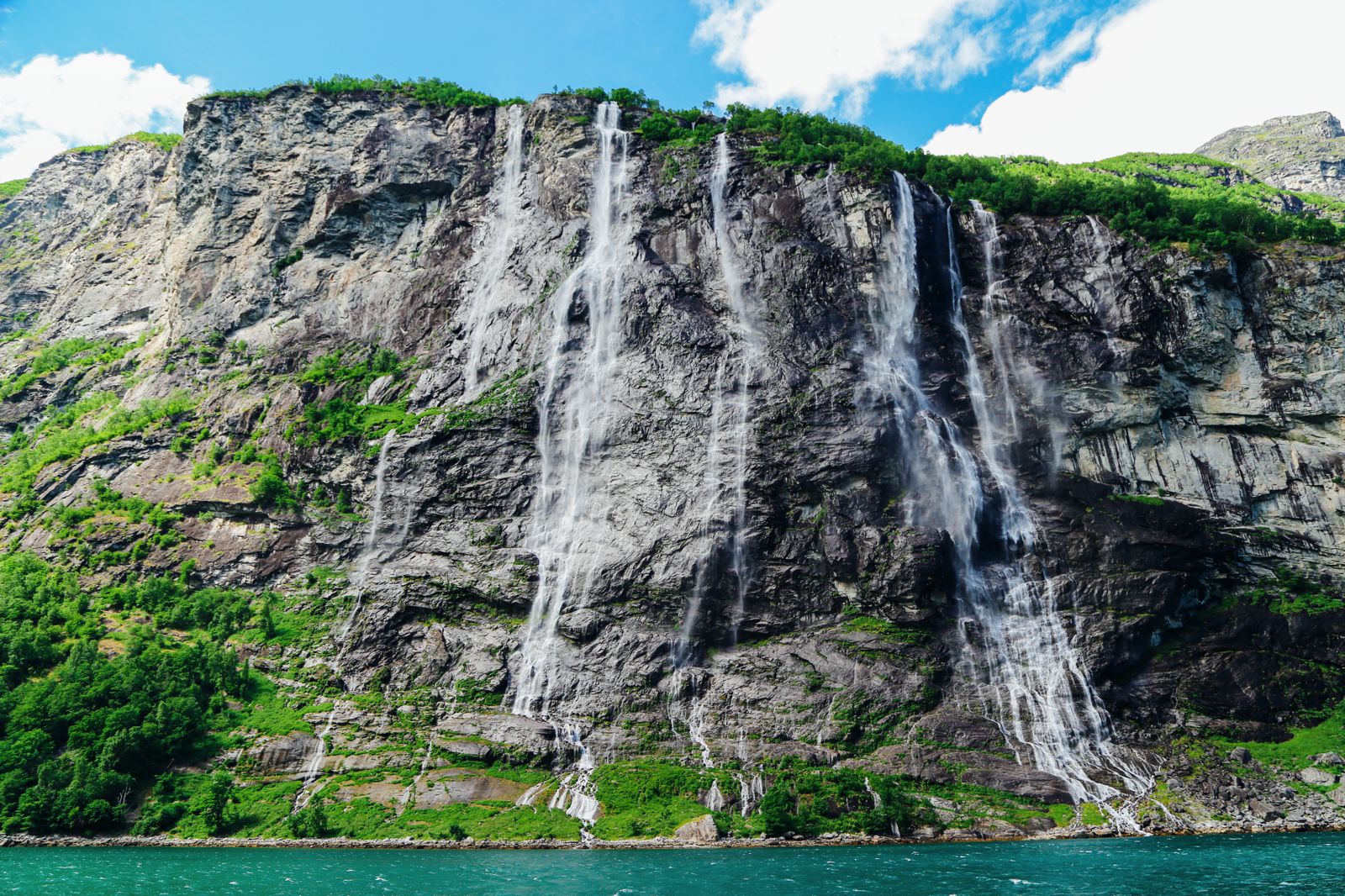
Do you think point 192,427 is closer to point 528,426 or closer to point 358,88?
point 528,426

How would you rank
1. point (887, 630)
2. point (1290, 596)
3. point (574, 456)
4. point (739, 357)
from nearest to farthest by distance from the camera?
1. point (887, 630)
2. point (1290, 596)
3. point (574, 456)
4. point (739, 357)

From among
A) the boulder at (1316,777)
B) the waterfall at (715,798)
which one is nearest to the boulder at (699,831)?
the waterfall at (715,798)

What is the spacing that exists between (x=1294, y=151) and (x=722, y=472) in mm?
128131

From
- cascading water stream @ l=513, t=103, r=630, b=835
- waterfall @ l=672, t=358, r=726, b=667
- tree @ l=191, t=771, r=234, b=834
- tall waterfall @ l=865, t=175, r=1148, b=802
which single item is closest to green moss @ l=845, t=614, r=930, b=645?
tall waterfall @ l=865, t=175, r=1148, b=802

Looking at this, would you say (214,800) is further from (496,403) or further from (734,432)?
(734,432)

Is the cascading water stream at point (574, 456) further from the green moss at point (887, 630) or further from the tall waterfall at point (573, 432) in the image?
the green moss at point (887, 630)

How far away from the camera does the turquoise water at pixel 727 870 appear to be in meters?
24.5

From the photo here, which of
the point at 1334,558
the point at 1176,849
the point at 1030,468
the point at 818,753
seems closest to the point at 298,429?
the point at 818,753

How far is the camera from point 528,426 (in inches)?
2028

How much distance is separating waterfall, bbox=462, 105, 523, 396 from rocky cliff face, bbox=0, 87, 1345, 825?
37cm

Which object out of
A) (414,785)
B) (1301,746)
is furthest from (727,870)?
(1301,746)

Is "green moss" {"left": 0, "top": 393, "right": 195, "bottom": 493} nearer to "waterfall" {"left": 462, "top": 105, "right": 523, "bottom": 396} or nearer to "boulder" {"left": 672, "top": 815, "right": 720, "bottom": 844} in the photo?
"waterfall" {"left": 462, "top": 105, "right": 523, "bottom": 396}

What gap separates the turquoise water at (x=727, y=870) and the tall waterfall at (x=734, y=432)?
13474mm

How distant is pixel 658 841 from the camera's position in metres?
35.0
